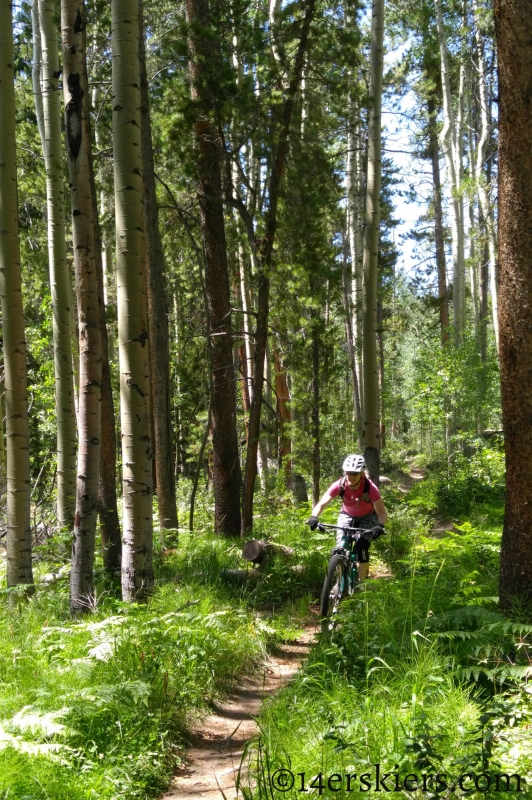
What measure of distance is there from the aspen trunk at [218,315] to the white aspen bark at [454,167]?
1031cm

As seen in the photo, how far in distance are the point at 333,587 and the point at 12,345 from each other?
425cm

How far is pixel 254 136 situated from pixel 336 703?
8143 mm

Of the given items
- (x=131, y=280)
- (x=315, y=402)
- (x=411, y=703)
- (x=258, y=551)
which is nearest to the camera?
(x=411, y=703)

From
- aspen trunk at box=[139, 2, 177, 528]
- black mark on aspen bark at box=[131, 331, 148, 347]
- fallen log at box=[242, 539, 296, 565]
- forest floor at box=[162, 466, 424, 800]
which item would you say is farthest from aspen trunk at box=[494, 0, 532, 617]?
aspen trunk at box=[139, 2, 177, 528]

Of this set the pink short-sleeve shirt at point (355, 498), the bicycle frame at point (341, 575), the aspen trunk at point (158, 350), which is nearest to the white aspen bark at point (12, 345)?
the aspen trunk at point (158, 350)

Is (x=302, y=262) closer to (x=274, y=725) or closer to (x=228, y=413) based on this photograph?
(x=228, y=413)


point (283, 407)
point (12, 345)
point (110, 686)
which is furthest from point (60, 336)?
point (283, 407)

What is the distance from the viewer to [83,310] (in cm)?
603

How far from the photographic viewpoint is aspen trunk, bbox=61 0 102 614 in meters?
6.01

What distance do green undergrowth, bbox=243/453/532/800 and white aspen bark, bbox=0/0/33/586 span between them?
11.5 ft

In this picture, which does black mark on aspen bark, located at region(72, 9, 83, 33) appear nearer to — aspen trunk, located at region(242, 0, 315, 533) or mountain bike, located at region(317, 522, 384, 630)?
aspen trunk, located at region(242, 0, 315, 533)

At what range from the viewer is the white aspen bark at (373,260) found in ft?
33.9

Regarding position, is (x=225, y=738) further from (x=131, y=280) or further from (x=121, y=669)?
(x=131, y=280)

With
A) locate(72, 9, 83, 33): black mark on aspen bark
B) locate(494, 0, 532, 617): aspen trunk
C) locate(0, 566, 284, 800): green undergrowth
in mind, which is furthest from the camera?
locate(72, 9, 83, 33): black mark on aspen bark
